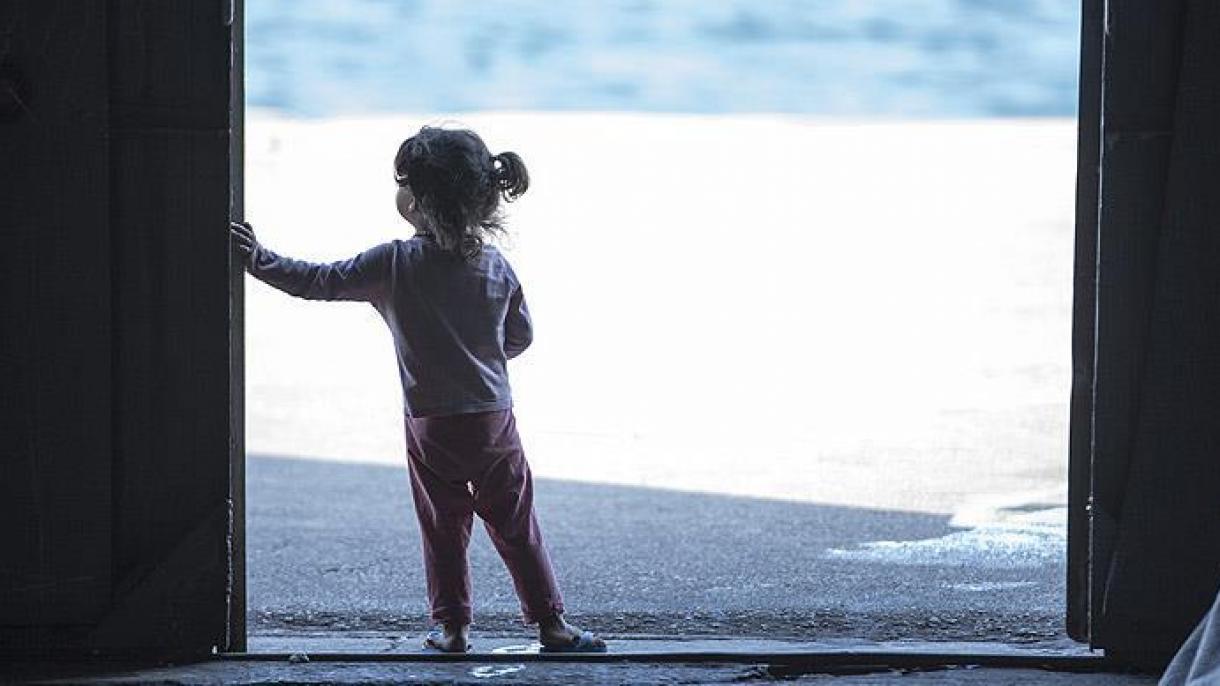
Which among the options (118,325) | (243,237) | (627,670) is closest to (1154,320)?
(627,670)

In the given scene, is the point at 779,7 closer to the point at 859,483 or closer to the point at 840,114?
the point at 840,114

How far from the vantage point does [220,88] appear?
413 centimetres

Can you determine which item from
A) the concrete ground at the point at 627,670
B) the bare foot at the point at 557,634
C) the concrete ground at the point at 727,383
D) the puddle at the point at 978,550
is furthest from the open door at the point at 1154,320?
the puddle at the point at 978,550

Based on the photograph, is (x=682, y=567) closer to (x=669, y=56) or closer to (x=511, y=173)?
(x=511, y=173)

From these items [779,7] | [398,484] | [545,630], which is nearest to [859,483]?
[398,484]

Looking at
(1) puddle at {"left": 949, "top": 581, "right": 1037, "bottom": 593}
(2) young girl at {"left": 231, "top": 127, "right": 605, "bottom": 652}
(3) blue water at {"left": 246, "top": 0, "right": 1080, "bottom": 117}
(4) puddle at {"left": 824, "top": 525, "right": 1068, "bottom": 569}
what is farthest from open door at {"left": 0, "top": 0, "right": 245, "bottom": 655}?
(3) blue water at {"left": 246, "top": 0, "right": 1080, "bottom": 117}

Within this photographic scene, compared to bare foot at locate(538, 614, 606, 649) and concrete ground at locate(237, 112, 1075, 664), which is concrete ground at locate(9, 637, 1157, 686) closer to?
bare foot at locate(538, 614, 606, 649)

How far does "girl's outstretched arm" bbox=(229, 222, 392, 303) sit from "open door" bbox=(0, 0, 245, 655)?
8 centimetres

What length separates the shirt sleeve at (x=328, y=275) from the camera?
4.25m

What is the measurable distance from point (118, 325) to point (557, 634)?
131 cm

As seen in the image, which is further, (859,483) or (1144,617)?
(859,483)

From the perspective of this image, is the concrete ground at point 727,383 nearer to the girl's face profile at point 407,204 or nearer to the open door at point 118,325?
the open door at point 118,325

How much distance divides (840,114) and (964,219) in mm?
5193

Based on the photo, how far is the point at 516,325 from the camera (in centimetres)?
452
